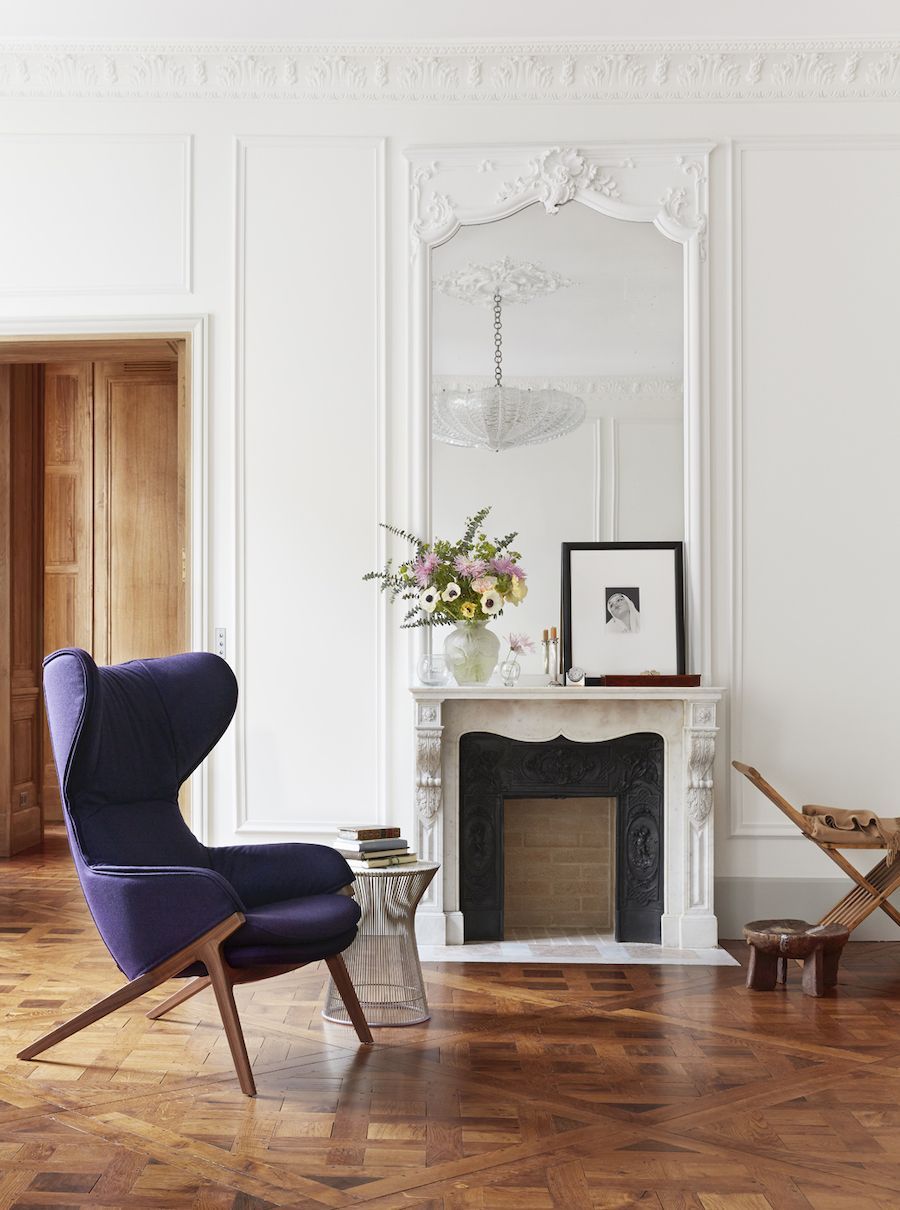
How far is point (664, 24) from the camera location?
4.81 meters

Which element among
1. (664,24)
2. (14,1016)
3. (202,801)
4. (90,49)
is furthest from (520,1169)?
(90,49)

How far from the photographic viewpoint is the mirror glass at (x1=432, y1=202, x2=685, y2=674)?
195 inches

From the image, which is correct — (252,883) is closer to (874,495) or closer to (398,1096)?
(398,1096)

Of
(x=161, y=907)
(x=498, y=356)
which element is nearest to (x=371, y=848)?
(x=161, y=907)

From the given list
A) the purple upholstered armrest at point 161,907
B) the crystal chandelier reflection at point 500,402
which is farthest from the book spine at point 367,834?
the crystal chandelier reflection at point 500,402

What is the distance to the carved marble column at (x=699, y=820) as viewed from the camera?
462cm

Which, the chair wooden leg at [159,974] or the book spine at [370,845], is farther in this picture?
the book spine at [370,845]

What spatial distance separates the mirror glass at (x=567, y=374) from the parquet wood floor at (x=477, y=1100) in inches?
66.3

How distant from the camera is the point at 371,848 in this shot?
12.4 ft

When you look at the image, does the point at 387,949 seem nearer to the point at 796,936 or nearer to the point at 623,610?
the point at 796,936

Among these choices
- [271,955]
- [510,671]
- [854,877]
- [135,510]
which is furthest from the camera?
[135,510]

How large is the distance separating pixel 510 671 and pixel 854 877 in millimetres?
1540

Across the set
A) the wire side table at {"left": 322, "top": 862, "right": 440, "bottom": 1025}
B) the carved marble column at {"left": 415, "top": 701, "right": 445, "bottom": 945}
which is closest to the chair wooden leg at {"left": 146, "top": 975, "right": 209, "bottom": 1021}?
the wire side table at {"left": 322, "top": 862, "right": 440, "bottom": 1025}

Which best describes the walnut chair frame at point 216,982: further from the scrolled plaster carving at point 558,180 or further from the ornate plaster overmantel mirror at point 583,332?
the scrolled plaster carving at point 558,180
